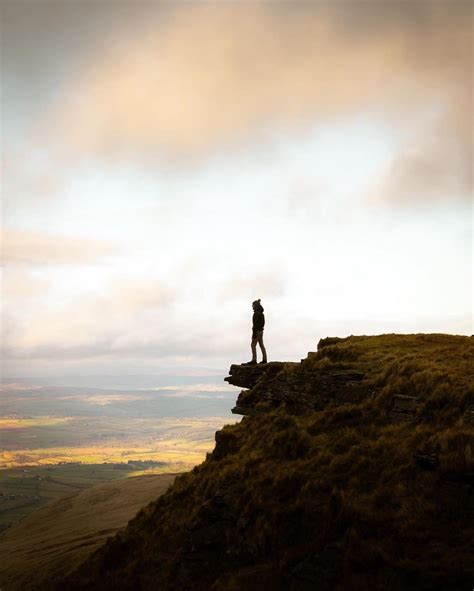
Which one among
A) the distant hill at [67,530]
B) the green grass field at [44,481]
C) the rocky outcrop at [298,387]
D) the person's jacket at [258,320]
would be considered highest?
the person's jacket at [258,320]

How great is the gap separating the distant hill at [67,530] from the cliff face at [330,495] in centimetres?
645

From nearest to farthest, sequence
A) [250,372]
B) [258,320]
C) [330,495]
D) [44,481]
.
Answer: [330,495]
[258,320]
[250,372]
[44,481]

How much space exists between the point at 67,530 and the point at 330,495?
38480mm

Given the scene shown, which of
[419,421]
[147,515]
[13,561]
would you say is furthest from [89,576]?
[13,561]

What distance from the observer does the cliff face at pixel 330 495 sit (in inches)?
451

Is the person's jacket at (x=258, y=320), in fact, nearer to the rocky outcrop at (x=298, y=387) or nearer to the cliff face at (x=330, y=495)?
the rocky outcrop at (x=298, y=387)

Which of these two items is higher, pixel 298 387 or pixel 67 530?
pixel 298 387

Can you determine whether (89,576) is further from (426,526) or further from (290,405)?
(426,526)

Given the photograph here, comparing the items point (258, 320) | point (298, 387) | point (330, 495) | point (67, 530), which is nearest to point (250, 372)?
point (258, 320)

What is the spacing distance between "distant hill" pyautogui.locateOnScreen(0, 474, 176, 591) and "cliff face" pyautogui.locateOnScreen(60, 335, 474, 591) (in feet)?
21.2

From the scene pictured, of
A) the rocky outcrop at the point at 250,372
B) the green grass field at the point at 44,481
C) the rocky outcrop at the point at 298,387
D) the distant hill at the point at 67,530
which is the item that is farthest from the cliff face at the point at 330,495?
the green grass field at the point at 44,481

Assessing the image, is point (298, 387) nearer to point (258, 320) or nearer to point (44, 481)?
point (258, 320)

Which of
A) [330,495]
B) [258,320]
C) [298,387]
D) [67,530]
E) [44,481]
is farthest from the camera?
[44,481]

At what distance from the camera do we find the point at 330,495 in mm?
14547
